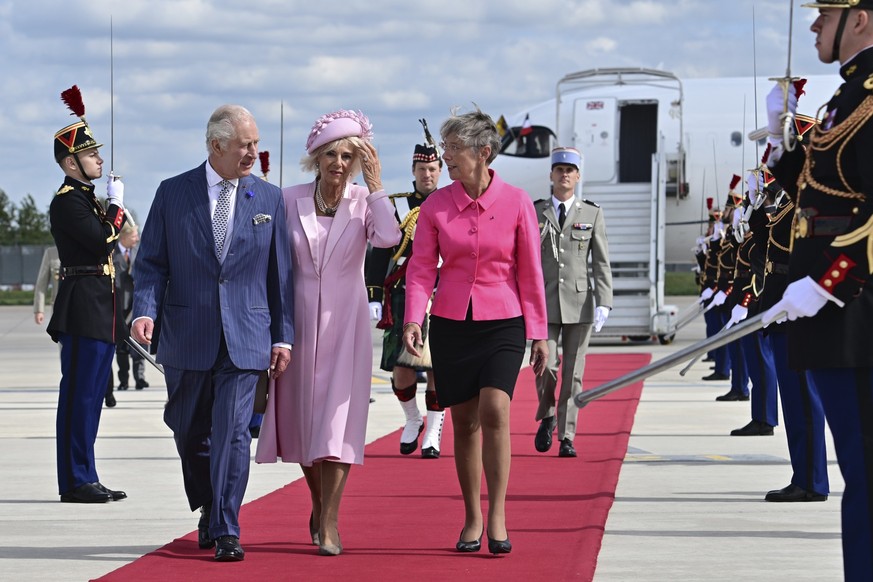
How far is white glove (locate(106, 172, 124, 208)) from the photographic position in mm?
8609

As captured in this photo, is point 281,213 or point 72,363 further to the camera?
point 72,363

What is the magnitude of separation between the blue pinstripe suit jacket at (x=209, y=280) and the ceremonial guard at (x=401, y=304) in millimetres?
3070

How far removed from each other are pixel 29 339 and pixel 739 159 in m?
13.3

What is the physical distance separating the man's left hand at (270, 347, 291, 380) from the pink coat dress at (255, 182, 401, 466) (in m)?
0.11

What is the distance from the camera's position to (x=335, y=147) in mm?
6562

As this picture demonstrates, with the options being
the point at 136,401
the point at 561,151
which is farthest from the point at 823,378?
the point at 136,401

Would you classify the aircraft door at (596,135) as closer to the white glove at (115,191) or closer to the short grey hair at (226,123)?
the white glove at (115,191)

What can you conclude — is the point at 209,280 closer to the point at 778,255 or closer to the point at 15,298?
the point at 778,255

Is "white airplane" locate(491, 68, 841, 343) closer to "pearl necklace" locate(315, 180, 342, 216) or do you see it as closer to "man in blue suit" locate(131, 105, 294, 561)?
"pearl necklace" locate(315, 180, 342, 216)

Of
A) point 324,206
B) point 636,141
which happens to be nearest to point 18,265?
point 636,141

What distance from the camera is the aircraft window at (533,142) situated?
29156 mm

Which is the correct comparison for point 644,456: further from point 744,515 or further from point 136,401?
point 136,401

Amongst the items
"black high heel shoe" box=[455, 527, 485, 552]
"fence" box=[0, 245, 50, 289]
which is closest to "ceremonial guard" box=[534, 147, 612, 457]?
"black high heel shoe" box=[455, 527, 485, 552]

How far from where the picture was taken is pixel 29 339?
95.3ft
